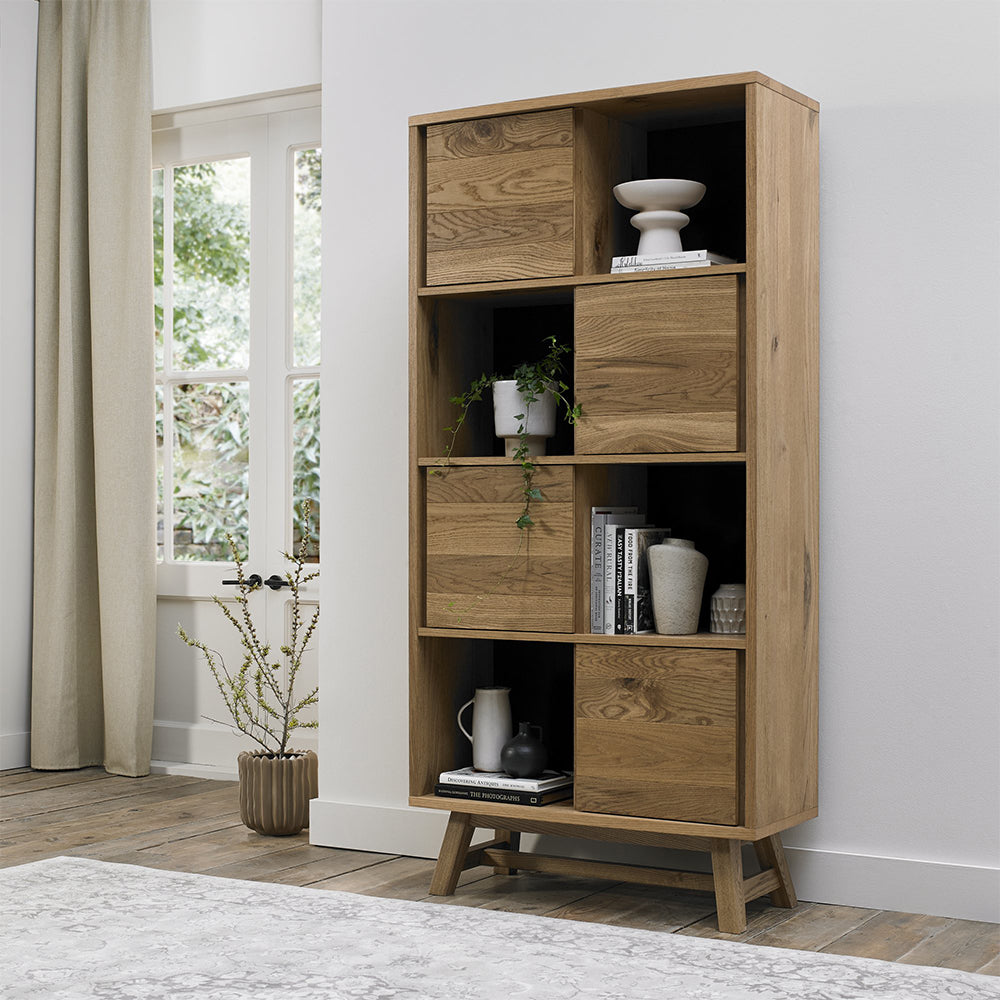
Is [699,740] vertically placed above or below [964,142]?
below

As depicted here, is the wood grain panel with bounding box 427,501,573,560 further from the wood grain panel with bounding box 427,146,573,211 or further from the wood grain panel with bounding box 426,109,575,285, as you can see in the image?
the wood grain panel with bounding box 427,146,573,211

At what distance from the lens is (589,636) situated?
295cm

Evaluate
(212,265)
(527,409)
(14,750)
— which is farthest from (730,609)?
(14,750)

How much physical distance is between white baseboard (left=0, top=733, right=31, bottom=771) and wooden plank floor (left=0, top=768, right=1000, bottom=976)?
154 mm

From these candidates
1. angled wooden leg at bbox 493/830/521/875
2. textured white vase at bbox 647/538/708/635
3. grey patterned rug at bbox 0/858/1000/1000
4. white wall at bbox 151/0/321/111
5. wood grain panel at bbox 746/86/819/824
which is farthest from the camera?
white wall at bbox 151/0/321/111

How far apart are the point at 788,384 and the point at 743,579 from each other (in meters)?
0.50

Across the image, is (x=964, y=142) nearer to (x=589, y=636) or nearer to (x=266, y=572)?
(x=589, y=636)

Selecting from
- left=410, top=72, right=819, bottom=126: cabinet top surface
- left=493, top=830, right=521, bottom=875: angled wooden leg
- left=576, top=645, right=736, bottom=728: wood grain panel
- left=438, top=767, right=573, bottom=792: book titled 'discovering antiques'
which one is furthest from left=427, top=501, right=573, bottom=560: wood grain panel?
left=410, top=72, right=819, bottom=126: cabinet top surface

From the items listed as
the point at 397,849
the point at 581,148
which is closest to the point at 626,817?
the point at 397,849

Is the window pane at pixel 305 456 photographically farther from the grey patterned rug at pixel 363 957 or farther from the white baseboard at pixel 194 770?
the grey patterned rug at pixel 363 957

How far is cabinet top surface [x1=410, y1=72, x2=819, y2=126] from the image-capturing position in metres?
2.86

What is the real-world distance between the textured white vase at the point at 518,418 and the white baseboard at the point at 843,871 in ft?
3.33

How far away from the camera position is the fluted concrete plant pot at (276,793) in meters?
3.72

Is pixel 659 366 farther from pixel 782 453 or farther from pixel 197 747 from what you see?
pixel 197 747
